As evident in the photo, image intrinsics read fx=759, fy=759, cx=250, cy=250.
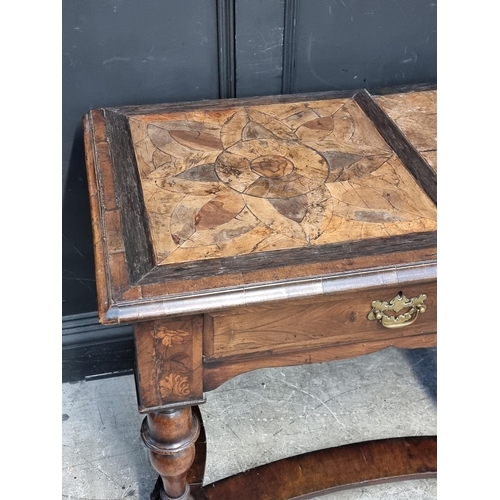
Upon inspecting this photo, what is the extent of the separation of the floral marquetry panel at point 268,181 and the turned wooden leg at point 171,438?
31cm

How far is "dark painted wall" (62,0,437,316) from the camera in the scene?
5.01 ft

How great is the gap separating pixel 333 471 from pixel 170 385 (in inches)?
23.4

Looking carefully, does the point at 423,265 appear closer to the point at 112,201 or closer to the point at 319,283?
the point at 319,283

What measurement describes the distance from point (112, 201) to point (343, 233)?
15.3 inches

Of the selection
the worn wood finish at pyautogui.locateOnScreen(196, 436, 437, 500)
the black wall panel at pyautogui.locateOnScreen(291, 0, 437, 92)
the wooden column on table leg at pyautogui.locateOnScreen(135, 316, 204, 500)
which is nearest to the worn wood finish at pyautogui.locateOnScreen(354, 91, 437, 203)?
the black wall panel at pyautogui.locateOnScreen(291, 0, 437, 92)

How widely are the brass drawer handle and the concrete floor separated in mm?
618

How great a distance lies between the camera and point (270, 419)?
6.08 ft

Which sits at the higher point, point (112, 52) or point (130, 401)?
point (112, 52)

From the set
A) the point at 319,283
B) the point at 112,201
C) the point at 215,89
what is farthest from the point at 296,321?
the point at 215,89

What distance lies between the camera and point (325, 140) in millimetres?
1453

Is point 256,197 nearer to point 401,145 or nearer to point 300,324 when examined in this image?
point 300,324

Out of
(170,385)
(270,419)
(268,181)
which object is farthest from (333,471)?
(268,181)

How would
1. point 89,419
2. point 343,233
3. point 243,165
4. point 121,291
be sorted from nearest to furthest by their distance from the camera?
point 121,291 < point 343,233 < point 243,165 < point 89,419

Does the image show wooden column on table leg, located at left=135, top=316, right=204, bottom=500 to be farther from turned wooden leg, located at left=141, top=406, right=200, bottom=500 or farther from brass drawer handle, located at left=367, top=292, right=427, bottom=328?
brass drawer handle, located at left=367, top=292, right=427, bottom=328
